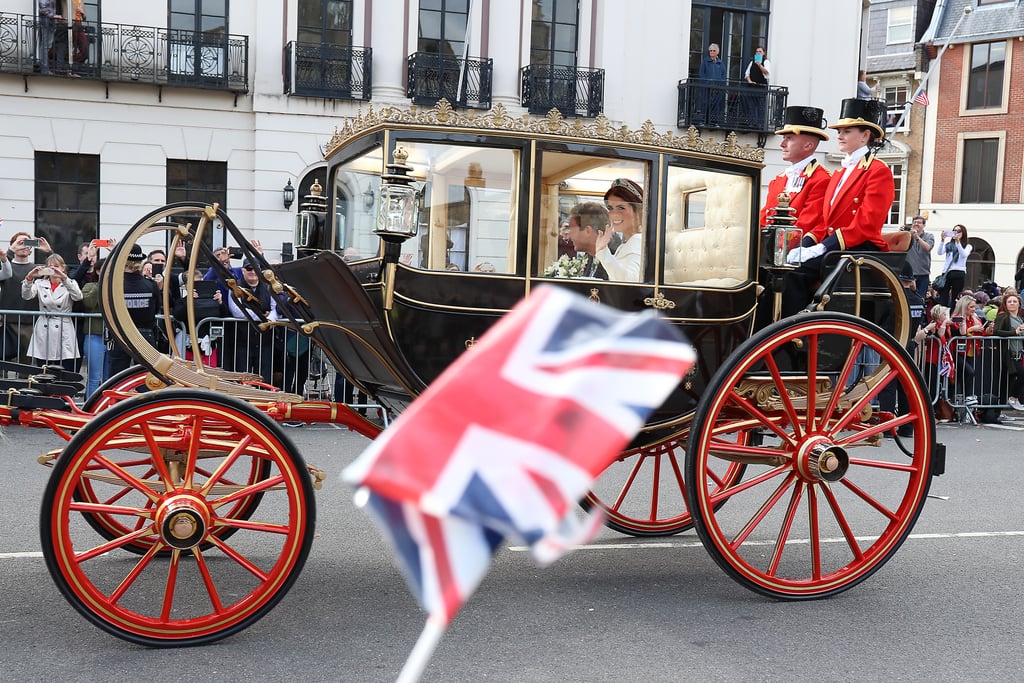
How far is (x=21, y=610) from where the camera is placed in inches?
169

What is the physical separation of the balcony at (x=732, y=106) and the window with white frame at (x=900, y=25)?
1725cm

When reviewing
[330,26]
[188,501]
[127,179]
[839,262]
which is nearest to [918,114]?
[330,26]

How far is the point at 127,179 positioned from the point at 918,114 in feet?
85.4

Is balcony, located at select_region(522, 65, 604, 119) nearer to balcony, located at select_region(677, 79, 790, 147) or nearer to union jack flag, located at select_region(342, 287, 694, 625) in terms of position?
balcony, located at select_region(677, 79, 790, 147)

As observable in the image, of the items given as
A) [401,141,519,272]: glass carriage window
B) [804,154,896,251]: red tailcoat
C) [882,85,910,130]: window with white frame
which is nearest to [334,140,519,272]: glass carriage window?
[401,141,519,272]: glass carriage window

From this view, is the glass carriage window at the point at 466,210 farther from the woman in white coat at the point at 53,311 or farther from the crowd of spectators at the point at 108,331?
the woman in white coat at the point at 53,311

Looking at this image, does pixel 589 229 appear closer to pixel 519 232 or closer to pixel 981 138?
pixel 519 232

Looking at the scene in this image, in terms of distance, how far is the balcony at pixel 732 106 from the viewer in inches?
803

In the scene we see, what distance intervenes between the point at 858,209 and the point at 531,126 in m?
2.04

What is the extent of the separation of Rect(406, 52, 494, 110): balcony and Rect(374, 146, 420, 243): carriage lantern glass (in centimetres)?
1484

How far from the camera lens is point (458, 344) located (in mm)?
4594

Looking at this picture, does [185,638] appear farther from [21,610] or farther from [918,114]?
[918,114]

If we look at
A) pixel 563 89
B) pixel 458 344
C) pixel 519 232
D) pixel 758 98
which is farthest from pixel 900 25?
pixel 458 344

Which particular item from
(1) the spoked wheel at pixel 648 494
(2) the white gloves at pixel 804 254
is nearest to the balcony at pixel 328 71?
(1) the spoked wheel at pixel 648 494
